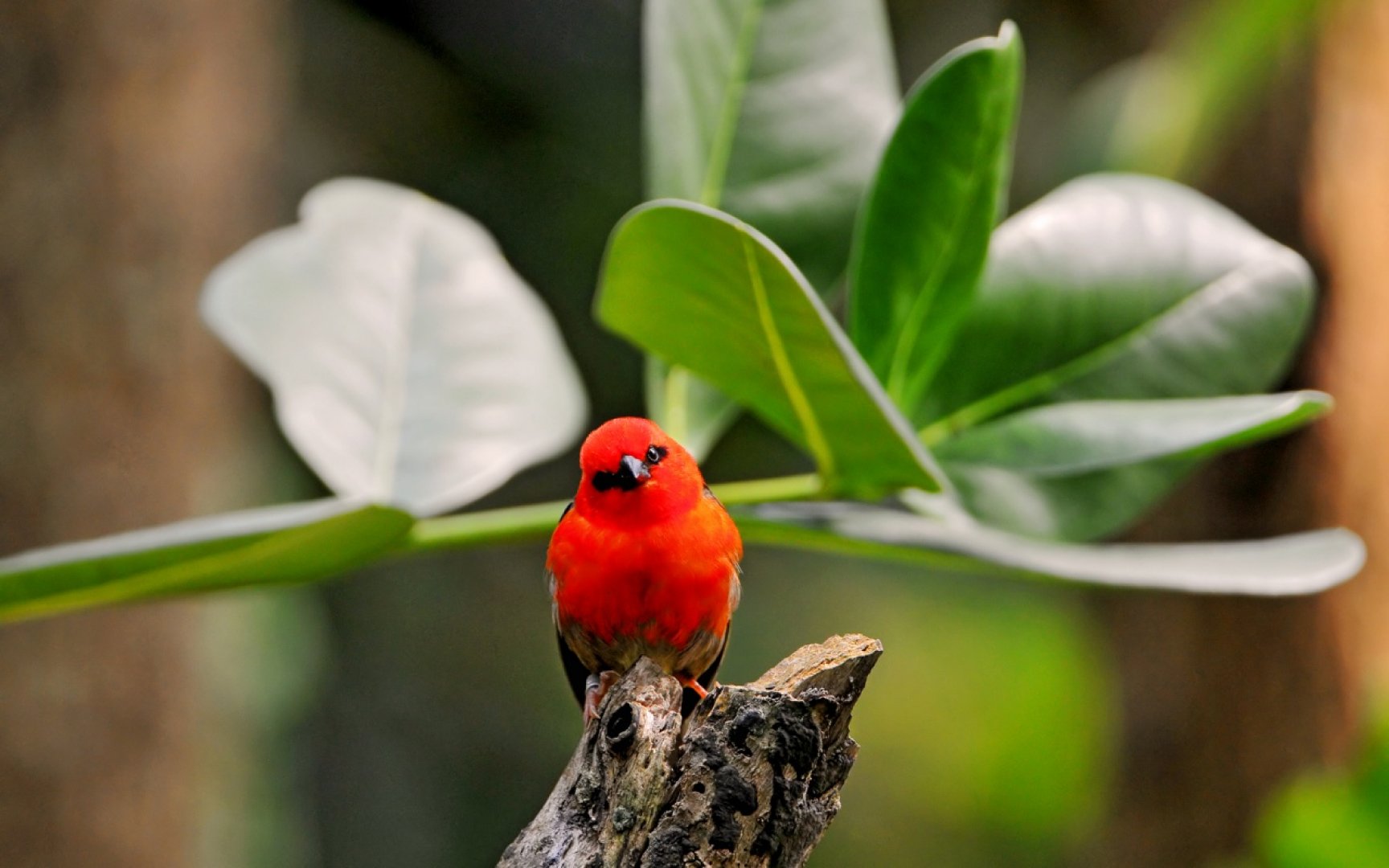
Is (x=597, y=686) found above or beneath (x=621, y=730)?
beneath

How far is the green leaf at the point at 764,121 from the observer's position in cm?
182

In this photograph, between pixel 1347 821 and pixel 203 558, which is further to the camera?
pixel 1347 821

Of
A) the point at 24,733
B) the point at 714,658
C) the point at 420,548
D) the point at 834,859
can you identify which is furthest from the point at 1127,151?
the point at 834,859

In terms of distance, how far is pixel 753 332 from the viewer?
4.58 feet

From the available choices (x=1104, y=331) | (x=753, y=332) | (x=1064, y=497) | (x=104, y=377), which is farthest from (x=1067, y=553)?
(x=104, y=377)

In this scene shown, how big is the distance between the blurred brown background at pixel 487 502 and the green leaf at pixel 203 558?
271cm

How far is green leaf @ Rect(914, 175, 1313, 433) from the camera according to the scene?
5.88 feet

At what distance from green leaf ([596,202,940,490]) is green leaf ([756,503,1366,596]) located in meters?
0.07

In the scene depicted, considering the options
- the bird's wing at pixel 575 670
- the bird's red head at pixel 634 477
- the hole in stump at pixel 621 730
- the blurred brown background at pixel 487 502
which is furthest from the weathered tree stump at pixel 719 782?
the blurred brown background at pixel 487 502

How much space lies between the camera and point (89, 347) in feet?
14.6

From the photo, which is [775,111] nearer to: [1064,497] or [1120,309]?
[1120,309]

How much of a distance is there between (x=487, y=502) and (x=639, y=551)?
6.10 metres

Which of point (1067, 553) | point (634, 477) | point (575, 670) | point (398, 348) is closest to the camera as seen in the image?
point (1067, 553)

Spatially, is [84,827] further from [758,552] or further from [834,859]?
[834,859]
